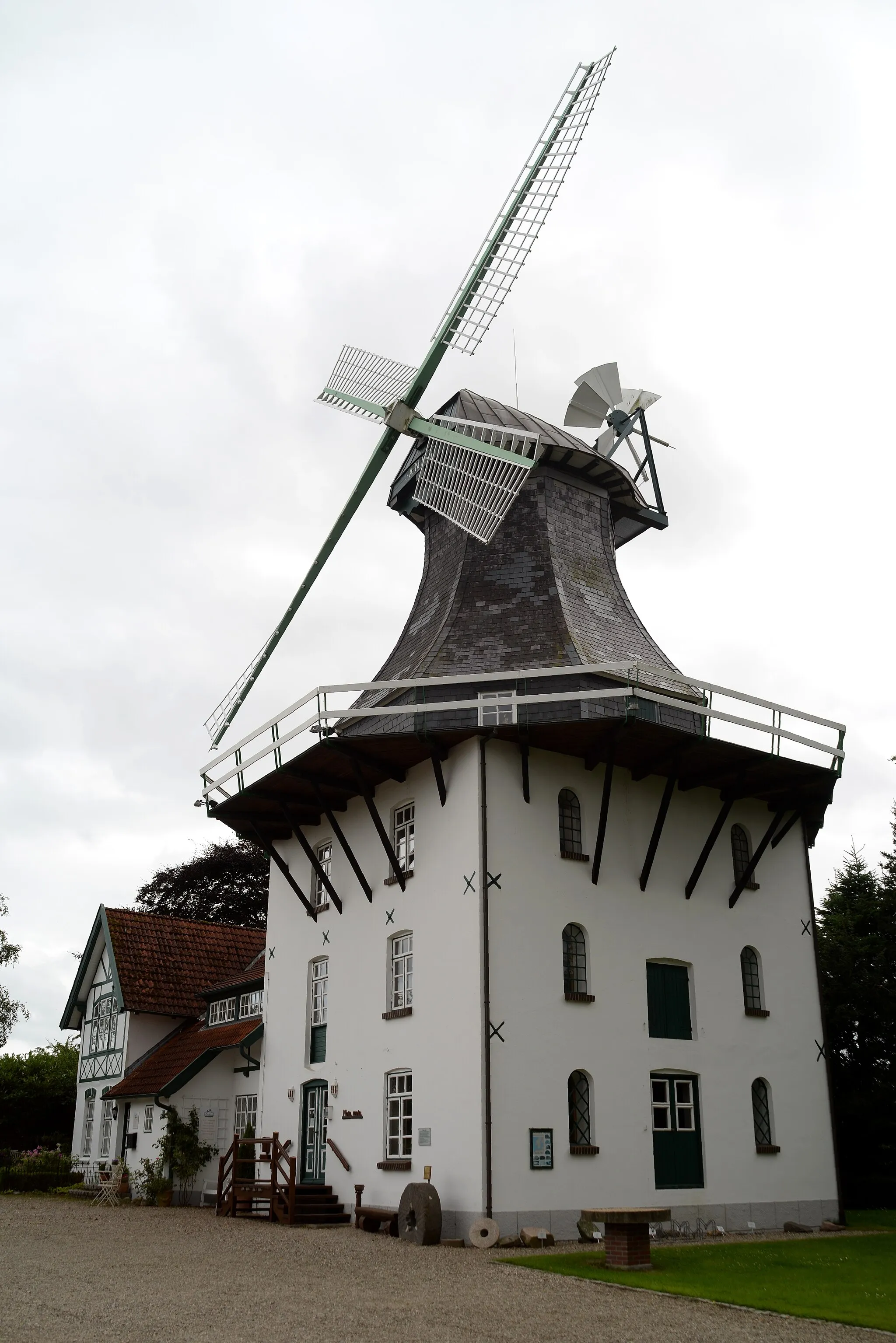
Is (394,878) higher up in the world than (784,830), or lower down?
lower down

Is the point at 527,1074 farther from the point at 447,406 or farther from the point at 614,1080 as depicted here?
the point at 447,406

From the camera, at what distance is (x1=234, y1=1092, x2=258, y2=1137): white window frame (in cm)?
2234

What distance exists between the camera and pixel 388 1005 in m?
18.4

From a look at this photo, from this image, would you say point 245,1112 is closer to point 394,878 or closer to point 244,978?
point 244,978

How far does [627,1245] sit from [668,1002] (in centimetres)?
589

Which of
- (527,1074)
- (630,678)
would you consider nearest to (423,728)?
(630,678)

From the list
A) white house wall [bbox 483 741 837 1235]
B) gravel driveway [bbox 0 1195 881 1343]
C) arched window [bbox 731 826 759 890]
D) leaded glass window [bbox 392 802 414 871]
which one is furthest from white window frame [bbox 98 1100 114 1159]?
arched window [bbox 731 826 759 890]

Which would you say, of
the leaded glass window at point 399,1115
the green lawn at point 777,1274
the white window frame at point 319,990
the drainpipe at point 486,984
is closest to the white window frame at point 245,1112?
the white window frame at point 319,990

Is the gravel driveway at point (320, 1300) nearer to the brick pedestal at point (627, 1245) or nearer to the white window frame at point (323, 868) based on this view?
the brick pedestal at point (627, 1245)

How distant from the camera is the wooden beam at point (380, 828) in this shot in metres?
18.2

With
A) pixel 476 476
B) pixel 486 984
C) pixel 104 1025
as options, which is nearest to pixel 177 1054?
pixel 104 1025

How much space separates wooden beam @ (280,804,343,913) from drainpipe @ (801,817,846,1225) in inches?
348

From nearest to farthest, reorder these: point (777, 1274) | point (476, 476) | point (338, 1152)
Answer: point (777, 1274), point (338, 1152), point (476, 476)

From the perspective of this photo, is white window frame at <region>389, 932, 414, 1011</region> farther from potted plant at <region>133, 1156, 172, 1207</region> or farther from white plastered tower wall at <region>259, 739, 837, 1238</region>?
potted plant at <region>133, 1156, 172, 1207</region>
